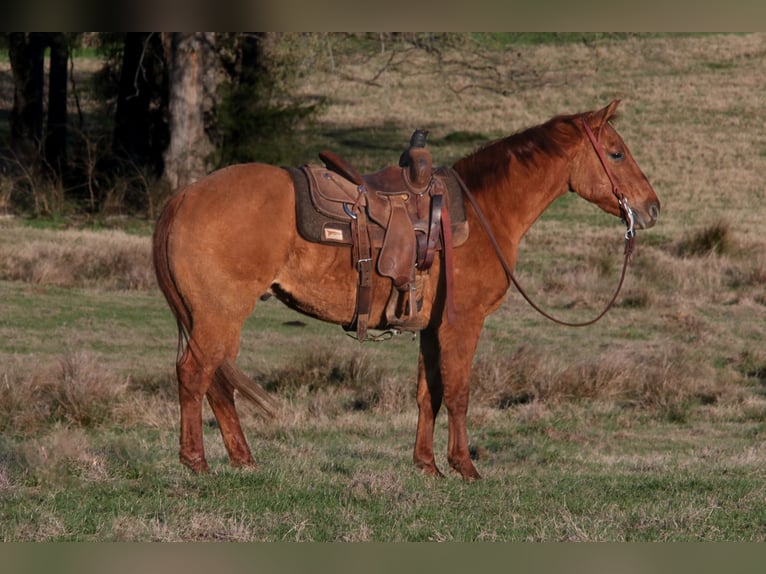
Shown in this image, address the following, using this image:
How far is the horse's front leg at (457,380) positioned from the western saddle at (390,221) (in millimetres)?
193

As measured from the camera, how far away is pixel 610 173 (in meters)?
8.10

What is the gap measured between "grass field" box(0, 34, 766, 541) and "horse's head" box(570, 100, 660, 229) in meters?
1.84

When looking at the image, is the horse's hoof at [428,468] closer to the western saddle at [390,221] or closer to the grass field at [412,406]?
the grass field at [412,406]

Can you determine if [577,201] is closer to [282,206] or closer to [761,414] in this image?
[761,414]

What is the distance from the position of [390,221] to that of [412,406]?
183 inches

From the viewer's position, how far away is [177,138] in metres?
24.0

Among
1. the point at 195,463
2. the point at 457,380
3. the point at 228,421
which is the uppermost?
the point at 457,380

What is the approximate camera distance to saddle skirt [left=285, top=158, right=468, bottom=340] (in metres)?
7.52

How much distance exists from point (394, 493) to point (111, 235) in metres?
15.3

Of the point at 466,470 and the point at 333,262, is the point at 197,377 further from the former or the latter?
the point at 466,470

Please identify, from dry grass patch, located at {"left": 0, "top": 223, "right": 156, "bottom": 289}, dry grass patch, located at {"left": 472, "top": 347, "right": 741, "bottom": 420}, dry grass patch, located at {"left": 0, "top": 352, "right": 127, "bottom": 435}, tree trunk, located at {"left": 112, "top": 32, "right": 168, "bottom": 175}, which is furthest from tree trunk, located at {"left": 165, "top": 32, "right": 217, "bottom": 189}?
dry grass patch, located at {"left": 0, "top": 352, "right": 127, "bottom": 435}

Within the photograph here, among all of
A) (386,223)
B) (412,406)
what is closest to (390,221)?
(386,223)

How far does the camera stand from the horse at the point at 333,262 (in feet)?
24.3

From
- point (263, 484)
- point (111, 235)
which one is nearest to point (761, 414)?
point (263, 484)
